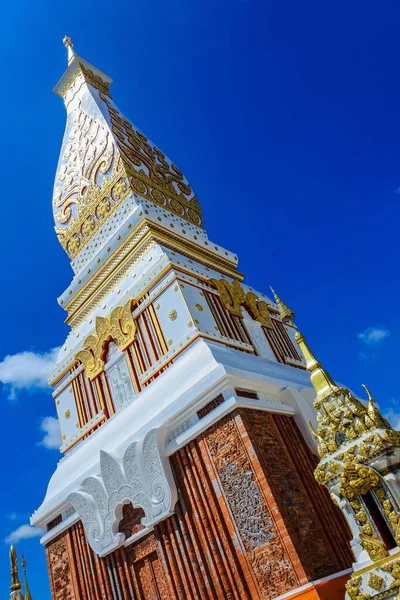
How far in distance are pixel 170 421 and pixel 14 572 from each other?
4.45m

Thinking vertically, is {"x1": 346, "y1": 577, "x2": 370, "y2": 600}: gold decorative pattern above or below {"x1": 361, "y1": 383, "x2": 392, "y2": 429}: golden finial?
below

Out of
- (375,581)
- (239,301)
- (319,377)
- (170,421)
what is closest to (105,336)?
(239,301)

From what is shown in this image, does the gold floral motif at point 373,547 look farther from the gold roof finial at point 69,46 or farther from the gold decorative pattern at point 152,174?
the gold roof finial at point 69,46

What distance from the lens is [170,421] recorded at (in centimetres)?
757

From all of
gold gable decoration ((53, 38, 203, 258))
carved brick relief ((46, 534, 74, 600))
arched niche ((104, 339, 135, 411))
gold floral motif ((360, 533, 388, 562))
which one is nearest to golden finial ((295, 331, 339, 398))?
gold floral motif ((360, 533, 388, 562))

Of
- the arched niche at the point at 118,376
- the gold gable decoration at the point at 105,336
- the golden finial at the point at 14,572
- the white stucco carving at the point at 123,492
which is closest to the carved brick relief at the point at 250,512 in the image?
the white stucco carving at the point at 123,492

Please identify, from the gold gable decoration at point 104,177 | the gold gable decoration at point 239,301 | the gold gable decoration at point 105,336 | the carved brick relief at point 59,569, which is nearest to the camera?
the carved brick relief at point 59,569

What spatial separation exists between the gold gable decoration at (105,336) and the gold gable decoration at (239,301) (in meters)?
1.63

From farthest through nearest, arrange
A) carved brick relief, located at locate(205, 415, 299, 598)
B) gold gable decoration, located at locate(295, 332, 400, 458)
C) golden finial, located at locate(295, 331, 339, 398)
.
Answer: carved brick relief, located at locate(205, 415, 299, 598) < golden finial, located at locate(295, 331, 339, 398) < gold gable decoration, located at locate(295, 332, 400, 458)

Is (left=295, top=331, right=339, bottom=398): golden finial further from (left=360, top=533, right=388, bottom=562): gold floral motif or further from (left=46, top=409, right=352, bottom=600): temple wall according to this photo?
(left=46, top=409, right=352, bottom=600): temple wall

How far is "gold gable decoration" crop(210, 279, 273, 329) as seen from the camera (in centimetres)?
983

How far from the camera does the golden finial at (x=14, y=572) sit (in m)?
9.25

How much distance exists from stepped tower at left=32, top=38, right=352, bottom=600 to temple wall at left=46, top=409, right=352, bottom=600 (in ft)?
0.07

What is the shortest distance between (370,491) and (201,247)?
23.0ft
